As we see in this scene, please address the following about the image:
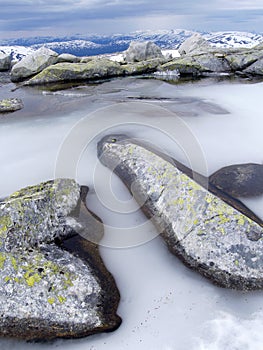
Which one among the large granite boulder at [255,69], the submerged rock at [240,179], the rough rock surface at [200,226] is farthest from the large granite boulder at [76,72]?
the submerged rock at [240,179]

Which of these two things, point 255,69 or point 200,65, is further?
point 200,65

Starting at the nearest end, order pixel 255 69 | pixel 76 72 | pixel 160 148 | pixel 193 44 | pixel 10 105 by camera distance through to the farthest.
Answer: pixel 160 148, pixel 10 105, pixel 76 72, pixel 255 69, pixel 193 44

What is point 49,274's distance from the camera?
22.8 feet

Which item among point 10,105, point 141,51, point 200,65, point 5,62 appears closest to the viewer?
point 10,105

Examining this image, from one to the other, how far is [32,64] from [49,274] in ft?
89.8

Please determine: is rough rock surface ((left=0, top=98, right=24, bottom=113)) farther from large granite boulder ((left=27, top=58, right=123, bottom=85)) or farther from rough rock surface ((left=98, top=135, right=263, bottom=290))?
rough rock surface ((left=98, top=135, right=263, bottom=290))

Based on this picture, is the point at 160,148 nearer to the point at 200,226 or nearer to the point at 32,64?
the point at 200,226

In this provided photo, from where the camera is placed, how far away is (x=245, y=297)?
22.5 ft

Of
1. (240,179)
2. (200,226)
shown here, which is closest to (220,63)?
(240,179)

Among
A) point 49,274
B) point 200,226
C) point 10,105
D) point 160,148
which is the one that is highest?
point 10,105

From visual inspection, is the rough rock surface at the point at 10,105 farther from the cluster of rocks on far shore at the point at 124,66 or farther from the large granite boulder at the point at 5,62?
the large granite boulder at the point at 5,62

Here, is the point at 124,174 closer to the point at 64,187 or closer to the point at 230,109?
the point at 64,187

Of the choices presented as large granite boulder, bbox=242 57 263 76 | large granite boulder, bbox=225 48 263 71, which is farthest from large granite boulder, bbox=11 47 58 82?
large granite boulder, bbox=242 57 263 76

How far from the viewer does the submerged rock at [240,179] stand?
1028 centimetres
